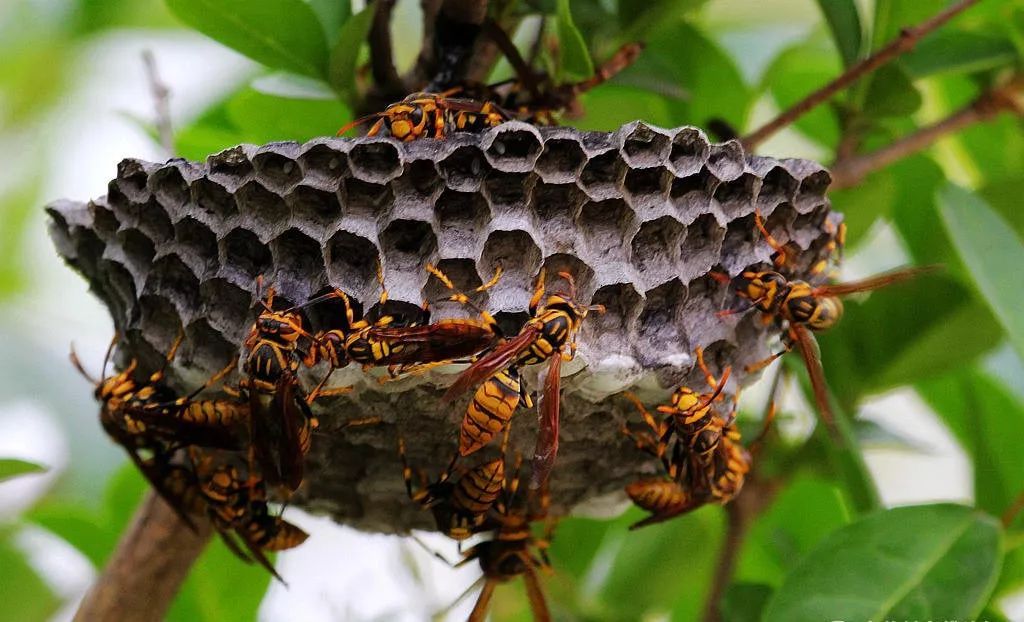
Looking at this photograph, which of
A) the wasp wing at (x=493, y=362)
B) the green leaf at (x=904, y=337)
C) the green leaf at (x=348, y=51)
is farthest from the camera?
the green leaf at (x=904, y=337)

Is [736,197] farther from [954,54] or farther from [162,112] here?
[162,112]

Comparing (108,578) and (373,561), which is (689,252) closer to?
(108,578)

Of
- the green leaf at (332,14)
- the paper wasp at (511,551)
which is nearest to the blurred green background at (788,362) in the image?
the green leaf at (332,14)

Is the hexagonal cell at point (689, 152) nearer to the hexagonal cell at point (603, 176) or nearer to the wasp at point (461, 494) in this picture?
the hexagonal cell at point (603, 176)

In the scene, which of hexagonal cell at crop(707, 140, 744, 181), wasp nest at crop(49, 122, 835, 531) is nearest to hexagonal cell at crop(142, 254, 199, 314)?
wasp nest at crop(49, 122, 835, 531)

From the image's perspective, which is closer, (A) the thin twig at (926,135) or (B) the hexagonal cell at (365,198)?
(B) the hexagonal cell at (365,198)

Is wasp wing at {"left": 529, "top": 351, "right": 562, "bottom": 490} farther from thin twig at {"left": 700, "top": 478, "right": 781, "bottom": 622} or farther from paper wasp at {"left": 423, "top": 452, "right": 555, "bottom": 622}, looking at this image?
thin twig at {"left": 700, "top": 478, "right": 781, "bottom": 622}
